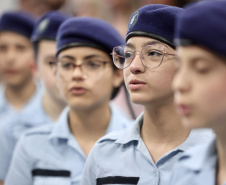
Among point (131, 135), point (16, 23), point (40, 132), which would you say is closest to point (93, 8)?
point (16, 23)

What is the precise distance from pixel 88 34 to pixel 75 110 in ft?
1.77

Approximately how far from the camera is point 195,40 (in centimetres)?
247

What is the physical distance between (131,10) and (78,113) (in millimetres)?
3700

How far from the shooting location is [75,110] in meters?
4.20

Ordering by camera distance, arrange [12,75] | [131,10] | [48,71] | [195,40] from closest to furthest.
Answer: [195,40]
[48,71]
[12,75]
[131,10]

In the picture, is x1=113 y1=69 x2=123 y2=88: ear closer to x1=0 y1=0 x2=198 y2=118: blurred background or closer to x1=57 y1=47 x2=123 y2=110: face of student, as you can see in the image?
x1=57 y1=47 x2=123 y2=110: face of student

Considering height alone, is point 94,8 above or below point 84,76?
above

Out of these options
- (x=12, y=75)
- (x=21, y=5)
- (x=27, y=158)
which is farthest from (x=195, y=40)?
(x=21, y=5)

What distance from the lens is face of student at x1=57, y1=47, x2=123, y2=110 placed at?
159 inches

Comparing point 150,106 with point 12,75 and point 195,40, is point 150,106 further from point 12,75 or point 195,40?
point 12,75

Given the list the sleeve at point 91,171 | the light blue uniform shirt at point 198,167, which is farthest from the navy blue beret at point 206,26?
the sleeve at point 91,171

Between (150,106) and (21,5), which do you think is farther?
(21,5)

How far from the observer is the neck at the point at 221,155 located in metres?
2.54

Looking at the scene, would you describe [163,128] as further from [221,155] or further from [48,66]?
[48,66]
